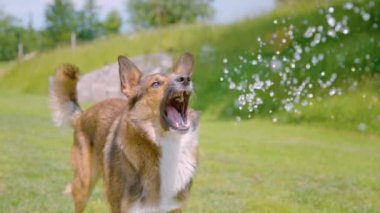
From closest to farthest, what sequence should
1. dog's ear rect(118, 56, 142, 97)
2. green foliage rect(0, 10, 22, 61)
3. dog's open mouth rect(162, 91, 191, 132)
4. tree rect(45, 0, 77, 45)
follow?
dog's open mouth rect(162, 91, 191, 132) → dog's ear rect(118, 56, 142, 97) → tree rect(45, 0, 77, 45) → green foliage rect(0, 10, 22, 61)

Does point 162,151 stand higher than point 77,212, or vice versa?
point 162,151

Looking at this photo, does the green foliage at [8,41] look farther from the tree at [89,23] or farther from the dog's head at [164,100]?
the dog's head at [164,100]

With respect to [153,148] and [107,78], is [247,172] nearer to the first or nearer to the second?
[153,148]

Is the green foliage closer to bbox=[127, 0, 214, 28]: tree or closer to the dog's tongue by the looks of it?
bbox=[127, 0, 214, 28]: tree

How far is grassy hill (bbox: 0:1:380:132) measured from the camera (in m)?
17.4

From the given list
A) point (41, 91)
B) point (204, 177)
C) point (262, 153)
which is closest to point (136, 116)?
point (204, 177)

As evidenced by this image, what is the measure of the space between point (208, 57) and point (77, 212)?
2105 cm

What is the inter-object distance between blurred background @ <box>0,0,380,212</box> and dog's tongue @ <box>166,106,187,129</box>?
7.22 feet

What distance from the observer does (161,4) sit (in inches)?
2009

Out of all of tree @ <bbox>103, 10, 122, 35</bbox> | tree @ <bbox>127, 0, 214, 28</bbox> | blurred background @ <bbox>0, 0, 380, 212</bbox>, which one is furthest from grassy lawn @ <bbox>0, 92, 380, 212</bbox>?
tree @ <bbox>103, 10, 122, 35</bbox>

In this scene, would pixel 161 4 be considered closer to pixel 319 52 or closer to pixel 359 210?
pixel 319 52

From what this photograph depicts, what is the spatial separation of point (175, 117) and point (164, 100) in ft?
0.56

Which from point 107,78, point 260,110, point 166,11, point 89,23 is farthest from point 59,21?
point 260,110

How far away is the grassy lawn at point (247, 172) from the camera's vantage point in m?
6.77
